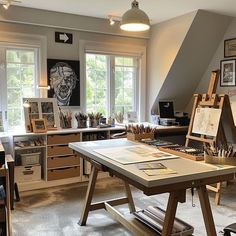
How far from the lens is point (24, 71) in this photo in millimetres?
4246

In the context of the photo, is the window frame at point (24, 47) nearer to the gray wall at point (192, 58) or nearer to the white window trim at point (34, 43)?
the white window trim at point (34, 43)

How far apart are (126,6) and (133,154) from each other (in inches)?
92.4

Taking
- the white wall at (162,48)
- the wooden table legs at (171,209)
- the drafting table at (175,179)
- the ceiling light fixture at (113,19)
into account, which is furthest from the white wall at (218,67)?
the wooden table legs at (171,209)

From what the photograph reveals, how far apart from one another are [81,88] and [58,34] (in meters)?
0.86

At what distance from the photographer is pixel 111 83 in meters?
4.91

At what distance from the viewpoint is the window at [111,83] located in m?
4.77

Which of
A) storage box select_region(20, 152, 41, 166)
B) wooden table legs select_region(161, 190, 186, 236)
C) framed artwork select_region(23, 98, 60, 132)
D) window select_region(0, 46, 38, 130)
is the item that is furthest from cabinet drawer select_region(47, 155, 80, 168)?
wooden table legs select_region(161, 190, 186, 236)

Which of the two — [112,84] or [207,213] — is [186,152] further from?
[112,84]

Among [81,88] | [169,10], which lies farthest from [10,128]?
[169,10]

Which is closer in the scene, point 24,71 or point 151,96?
point 24,71

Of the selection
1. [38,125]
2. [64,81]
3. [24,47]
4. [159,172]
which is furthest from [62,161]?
[159,172]

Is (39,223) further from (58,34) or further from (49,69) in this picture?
(58,34)

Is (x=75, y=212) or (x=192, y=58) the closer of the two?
(x=75, y=212)

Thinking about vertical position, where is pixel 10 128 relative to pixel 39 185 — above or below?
above
